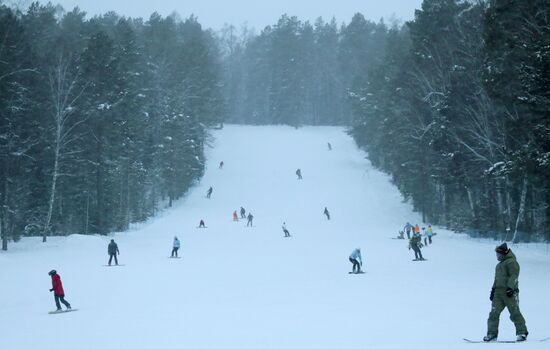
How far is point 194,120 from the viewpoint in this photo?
65625mm

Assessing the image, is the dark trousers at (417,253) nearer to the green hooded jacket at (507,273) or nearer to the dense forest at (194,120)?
the dense forest at (194,120)

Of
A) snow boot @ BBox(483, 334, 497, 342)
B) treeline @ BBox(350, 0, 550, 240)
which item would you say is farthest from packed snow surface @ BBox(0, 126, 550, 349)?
treeline @ BBox(350, 0, 550, 240)

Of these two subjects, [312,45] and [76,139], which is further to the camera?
[312,45]

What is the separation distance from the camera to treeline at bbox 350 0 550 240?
2173 centimetres

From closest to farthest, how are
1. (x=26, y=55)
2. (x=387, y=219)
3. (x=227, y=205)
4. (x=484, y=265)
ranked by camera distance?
1. (x=484, y=265)
2. (x=26, y=55)
3. (x=387, y=219)
4. (x=227, y=205)

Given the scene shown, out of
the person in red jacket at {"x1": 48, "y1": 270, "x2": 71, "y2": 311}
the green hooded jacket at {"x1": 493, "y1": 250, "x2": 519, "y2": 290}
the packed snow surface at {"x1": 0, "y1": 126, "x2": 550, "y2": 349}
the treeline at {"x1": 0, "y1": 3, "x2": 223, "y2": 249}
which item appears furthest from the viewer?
the treeline at {"x1": 0, "y1": 3, "x2": 223, "y2": 249}

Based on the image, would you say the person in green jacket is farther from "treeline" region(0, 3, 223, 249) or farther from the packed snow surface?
"treeline" region(0, 3, 223, 249)

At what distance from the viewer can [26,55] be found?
116 feet

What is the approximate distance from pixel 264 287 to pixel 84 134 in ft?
79.7

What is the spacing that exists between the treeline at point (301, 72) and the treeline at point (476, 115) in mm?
40729

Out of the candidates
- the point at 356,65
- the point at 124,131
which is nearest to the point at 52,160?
the point at 124,131

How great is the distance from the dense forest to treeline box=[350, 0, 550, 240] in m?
0.10

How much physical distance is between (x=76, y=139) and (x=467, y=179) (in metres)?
26.1

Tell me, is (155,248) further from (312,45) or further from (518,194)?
(312,45)
